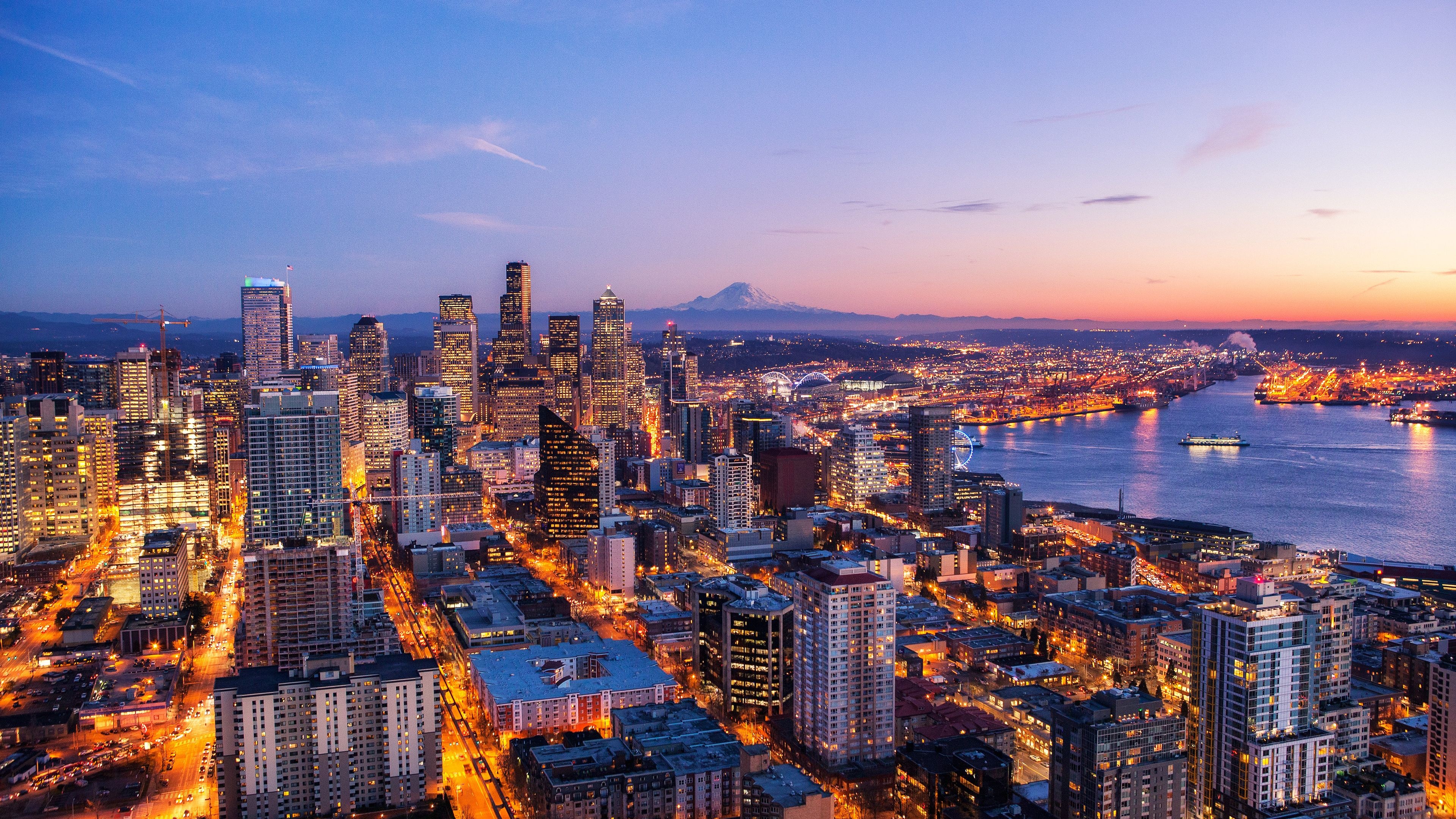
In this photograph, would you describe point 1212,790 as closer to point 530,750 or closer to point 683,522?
point 530,750

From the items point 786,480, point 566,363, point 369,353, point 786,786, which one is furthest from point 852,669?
point 369,353

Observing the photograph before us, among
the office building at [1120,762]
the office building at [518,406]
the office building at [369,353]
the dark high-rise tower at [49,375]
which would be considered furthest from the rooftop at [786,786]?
the office building at [369,353]

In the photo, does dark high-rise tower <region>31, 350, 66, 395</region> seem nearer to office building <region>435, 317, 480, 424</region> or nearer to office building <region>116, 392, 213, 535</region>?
office building <region>116, 392, 213, 535</region>

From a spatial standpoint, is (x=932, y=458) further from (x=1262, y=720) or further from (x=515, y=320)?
(x=515, y=320)

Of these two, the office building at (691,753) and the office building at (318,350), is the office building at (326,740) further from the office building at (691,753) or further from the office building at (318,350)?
the office building at (318,350)

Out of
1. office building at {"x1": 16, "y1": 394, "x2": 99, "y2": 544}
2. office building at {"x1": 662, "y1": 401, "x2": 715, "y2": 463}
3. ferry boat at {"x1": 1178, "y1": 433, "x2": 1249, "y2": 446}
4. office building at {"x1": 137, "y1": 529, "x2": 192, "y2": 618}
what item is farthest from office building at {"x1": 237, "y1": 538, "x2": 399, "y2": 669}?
ferry boat at {"x1": 1178, "y1": 433, "x2": 1249, "y2": 446}
